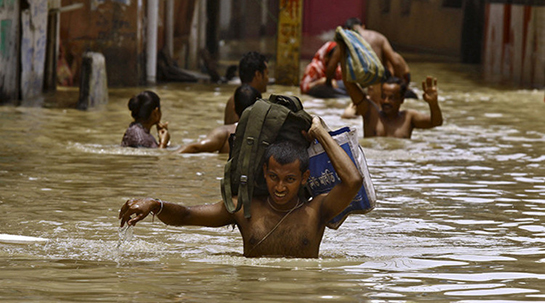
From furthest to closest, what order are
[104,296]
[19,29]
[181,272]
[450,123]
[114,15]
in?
1. [114,15]
2. [19,29]
3. [450,123]
4. [181,272]
5. [104,296]

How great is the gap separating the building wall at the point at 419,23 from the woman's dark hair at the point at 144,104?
828 inches

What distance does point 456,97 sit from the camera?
→ 17.7 metres

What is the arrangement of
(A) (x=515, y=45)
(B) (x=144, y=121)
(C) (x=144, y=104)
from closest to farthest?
(C) (x=144, y=104), (B) (x=144, y=121), (A) (x=515, y=45)

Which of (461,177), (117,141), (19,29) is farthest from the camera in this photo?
(19,29)

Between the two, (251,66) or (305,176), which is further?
(251,66)

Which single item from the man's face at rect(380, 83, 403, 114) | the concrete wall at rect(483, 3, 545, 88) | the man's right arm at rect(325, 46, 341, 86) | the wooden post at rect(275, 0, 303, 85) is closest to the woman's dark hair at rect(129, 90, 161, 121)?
the man's face at rect(380, 83, 403, 114)

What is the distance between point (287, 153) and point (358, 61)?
17.2 ft

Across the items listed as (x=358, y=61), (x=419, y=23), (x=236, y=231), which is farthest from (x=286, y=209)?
(x=419, y=23)

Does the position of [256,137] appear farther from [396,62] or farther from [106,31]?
[106,31]

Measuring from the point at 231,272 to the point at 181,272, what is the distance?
239 millimetres

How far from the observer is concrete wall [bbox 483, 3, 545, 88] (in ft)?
66.2

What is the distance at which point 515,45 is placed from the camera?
21.7 metres

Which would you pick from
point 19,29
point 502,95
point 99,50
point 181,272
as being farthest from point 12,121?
point 502,95

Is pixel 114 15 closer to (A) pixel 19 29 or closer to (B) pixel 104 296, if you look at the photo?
(A) pixel 19 29
